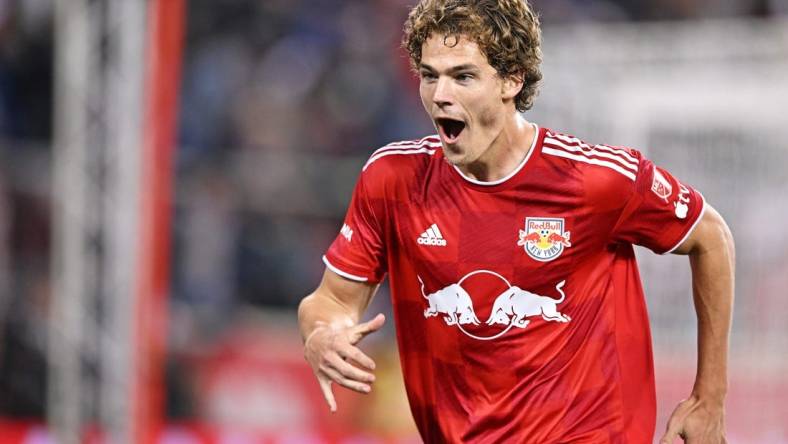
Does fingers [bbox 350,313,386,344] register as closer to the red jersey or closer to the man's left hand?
the red jersey

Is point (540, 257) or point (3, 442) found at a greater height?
point (540, 257)

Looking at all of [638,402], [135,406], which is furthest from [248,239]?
[638,402]

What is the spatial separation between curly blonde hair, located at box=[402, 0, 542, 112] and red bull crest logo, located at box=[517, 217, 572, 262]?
418 mm

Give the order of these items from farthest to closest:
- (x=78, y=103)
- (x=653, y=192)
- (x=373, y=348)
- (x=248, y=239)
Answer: (x=248, y=239), (x=373, y=348), (x=78, y=103), (x=653, y=192)

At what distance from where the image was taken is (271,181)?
10328 mm

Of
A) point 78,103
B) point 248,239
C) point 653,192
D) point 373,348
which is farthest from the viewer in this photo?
point 248,239

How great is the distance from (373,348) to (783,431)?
2872 millimetres

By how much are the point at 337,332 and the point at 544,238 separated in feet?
2.38

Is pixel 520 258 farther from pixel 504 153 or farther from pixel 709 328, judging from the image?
pixel 709 328

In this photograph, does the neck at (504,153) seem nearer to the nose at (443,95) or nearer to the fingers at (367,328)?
the nose at (443,95)

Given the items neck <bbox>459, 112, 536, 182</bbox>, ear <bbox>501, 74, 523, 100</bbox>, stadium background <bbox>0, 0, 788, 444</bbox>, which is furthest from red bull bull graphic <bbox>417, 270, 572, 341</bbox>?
stadium background <bbox>0, 0, 788, 444</bbox>

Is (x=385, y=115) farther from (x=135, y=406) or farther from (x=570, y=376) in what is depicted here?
(x=570, y=376)

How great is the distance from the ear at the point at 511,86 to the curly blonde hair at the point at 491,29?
0.01 metres

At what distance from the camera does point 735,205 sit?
845cm
